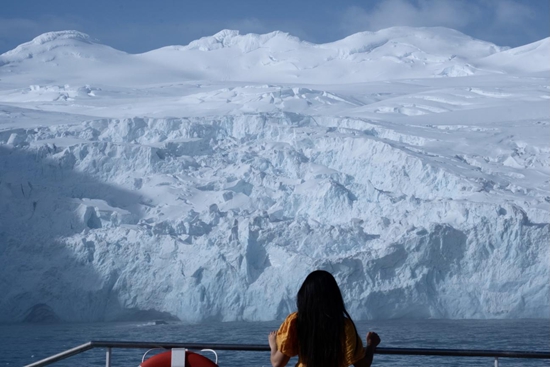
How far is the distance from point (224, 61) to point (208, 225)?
3652 cm

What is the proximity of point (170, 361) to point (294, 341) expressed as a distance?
1.19 ft

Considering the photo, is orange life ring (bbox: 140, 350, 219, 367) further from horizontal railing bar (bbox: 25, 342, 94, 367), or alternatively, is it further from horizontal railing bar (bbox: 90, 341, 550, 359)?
horizontal railing bar (bbox: 25, 342, 94, 367)

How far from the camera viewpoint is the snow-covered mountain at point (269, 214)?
12.0 metres

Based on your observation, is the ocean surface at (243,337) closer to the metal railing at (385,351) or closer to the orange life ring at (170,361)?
the metal railing at (385,351)

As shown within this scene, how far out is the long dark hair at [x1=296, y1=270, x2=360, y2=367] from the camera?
6.01 ft

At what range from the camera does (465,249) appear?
40.3 feet

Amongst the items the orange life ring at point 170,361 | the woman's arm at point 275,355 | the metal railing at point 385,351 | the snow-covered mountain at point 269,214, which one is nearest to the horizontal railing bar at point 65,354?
the metal railing at point 385,351

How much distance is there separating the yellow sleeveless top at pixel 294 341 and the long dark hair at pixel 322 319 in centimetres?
2

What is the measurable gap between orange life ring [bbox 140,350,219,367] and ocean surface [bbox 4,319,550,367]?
7883mm

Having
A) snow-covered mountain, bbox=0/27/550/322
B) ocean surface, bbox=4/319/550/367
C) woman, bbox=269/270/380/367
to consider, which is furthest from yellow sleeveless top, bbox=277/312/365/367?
snow-covered mountain, bbox=0/27/550/322

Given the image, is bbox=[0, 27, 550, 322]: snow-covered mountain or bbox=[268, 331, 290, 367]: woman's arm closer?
bbox=[268, 331, 290, 367]: woman's arm

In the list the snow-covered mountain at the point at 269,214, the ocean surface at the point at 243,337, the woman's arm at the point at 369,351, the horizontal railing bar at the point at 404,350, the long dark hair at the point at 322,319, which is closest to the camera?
the long dark hair at the point at 322,319

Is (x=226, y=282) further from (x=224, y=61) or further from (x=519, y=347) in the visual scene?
(x=224, y=61)

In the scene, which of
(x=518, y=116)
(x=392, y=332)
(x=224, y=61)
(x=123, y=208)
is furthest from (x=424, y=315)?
(x=224, y=61)
